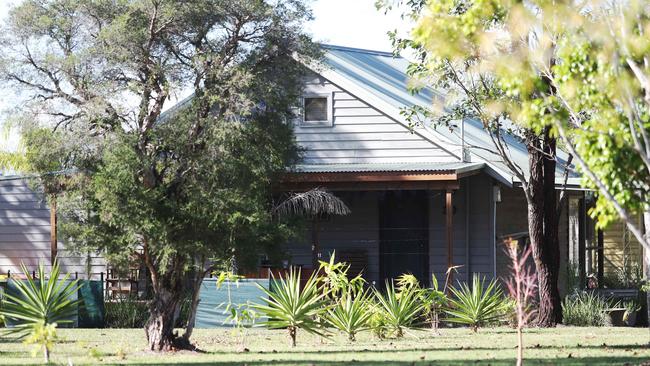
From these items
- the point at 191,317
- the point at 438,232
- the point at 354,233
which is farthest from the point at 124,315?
the point at 438,232

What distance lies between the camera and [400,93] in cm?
2542

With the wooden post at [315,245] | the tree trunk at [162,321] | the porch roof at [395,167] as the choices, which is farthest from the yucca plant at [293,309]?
the wooden post at [315,245]

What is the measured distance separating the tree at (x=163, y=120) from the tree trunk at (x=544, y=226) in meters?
6.02

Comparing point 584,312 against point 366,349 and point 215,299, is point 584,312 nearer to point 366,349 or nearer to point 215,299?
point 215,299

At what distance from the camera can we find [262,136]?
15.7m

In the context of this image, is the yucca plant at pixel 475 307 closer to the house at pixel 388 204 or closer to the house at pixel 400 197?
the house at pixel 388 204

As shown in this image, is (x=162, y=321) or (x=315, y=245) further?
(x=315, y=245)

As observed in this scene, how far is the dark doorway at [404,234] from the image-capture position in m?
24.0

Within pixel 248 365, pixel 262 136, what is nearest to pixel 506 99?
pixel 262 136

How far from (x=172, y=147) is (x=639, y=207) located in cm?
681

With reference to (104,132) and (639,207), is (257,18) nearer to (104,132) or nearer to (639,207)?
(104,132)

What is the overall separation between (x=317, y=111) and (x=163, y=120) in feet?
26.4

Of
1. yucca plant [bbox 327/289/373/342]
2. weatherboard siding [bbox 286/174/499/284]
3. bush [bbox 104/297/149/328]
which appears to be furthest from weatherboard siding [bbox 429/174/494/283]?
yucca plant [bbox 327/289/373/342]

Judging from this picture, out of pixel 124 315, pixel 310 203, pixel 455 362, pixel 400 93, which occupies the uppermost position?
pixel 400 93
